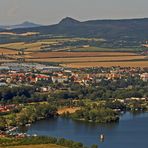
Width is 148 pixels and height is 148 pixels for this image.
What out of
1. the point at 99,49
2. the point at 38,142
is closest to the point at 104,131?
the point at 38,142

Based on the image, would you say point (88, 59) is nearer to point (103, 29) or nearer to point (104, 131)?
point (104, 131)

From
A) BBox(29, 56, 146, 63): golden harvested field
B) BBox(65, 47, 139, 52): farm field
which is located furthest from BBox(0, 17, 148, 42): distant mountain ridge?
BBox(29, 56, 146, 63): golden harvested field

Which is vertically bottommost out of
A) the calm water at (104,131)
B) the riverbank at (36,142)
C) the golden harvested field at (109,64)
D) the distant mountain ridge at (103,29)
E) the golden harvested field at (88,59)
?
the calm water at (104,131)

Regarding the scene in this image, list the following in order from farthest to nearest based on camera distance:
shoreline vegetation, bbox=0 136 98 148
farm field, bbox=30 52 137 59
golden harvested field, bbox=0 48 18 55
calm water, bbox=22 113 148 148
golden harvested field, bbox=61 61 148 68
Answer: golden harvested field, bbox=0 48 18 55 → farm field, bbox=30 52 137 59 → golden harvested field, bbox=61 61 148 68 → calm water, bbox=22 113 148 148 → shoreline vegetation, bbox=0 136 98 148

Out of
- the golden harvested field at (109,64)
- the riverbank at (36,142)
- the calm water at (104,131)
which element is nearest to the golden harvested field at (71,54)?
the golden harvested field at (109,64)

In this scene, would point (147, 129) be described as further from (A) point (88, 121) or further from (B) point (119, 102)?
(B) point (119, 102)

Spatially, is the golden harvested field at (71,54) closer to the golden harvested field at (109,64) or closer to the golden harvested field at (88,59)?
the golden harvested field at (88,59)

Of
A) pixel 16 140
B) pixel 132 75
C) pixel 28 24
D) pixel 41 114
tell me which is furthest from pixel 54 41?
pixel 28 24

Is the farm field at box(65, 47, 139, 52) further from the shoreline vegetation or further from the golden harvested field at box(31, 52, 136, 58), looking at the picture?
the shoreline vegetation
